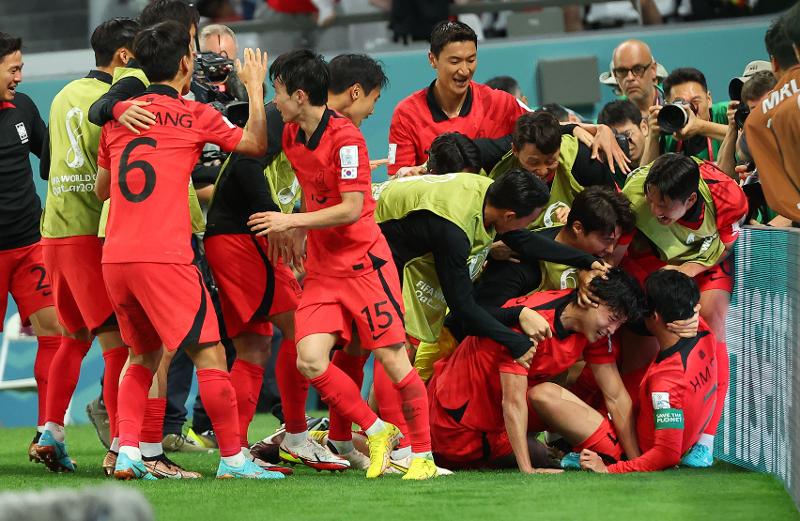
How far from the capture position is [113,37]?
19.0ft

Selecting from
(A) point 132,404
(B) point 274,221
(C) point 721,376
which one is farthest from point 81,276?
(C) point 721,376

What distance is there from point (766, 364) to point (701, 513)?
124 cm

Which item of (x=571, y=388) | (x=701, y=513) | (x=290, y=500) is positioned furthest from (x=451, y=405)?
(x=701, y=513)

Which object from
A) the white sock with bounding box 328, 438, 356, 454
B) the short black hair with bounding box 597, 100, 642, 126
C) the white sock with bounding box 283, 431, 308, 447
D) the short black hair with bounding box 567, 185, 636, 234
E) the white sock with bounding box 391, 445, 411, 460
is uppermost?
the short black hair with bounding box 597, 100, 642, 126

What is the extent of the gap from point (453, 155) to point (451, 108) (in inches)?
31.5

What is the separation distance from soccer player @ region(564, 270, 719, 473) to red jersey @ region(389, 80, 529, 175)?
1444 mm

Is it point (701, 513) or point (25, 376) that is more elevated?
point (701, 513)

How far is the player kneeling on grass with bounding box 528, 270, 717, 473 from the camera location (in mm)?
5293

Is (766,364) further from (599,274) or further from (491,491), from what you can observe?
(491,491)

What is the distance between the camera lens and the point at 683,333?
5434 mm

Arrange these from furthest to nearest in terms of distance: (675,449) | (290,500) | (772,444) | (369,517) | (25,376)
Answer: (25,376) < (675,449) < (772,444) < (290,500) < (369,517)

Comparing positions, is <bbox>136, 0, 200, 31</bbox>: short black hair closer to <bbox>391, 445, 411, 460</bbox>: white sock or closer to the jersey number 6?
the jersey number 6

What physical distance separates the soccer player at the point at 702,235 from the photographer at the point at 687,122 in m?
0.41

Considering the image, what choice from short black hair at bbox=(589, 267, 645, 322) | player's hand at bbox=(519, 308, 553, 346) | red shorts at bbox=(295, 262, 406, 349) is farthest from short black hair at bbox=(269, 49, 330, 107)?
short black hair at bbox=(589, 267, 645, 322)
